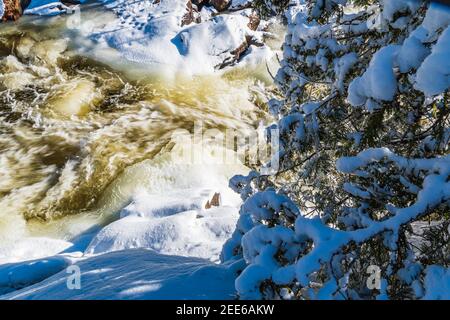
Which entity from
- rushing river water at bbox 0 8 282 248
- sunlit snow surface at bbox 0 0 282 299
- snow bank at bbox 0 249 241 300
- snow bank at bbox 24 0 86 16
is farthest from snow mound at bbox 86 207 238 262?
snow bank at bbox 24 0 86 16

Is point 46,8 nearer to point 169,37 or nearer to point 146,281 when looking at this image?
point 169,37

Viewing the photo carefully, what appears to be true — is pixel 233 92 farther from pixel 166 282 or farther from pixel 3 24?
pixel 166 282

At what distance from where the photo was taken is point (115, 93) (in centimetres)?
1137

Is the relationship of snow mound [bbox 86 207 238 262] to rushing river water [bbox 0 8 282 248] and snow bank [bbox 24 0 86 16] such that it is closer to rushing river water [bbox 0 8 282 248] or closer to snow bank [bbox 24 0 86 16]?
rushing river water [bbox 0 8 282 248]

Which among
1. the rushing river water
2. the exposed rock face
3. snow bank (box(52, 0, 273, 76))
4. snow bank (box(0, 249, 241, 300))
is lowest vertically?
snow bank (box(0, 249, 241, 300))

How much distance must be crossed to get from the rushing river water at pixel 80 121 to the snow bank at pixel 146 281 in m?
3.40

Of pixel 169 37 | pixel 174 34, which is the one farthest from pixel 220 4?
pixel 169 37

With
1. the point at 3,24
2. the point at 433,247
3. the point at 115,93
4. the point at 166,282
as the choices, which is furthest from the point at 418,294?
the point at 3,24

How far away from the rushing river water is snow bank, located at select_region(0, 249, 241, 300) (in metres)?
3.40

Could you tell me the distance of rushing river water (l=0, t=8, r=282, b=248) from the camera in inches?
320

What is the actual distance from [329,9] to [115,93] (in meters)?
8.22

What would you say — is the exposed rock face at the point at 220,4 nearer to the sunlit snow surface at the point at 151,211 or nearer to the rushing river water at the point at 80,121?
the sunlit snow surface at the point at 151,211

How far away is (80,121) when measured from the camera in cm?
1019

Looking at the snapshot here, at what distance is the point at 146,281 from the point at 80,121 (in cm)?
735
